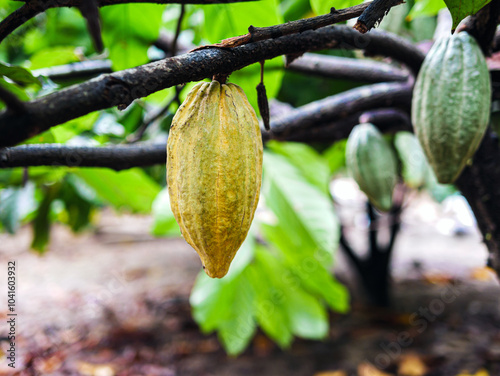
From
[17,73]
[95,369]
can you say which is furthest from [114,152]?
[95,369]

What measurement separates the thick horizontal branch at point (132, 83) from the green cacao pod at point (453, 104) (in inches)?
9.2

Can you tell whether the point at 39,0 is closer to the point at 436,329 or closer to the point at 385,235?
the point at 436,329

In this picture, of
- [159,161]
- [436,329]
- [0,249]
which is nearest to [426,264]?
[436,329]

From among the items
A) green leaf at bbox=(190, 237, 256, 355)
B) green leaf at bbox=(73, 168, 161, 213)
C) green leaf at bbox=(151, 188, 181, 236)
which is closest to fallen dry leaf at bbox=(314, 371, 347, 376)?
green leaf at bbox=(190, 237, 256, 355)

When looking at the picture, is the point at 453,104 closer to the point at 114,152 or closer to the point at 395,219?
the point at 114,152

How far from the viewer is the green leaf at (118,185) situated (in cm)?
126

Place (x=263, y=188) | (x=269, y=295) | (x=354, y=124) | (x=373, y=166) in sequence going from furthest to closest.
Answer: (x=269, y=295) → (x=263, y=188) → (x=354, y=124) → (x=373, y=166)

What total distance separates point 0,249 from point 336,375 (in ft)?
11.3

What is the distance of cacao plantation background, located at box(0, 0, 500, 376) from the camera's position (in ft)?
1.50

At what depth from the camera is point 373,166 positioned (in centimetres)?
100

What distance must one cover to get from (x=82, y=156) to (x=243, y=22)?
0.49 meters

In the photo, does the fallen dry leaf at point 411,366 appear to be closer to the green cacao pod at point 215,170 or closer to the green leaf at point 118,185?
the green leaf at point 118,185

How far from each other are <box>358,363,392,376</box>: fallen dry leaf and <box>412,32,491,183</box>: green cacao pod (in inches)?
54.0

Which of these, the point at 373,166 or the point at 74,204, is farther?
the point at 74,204
